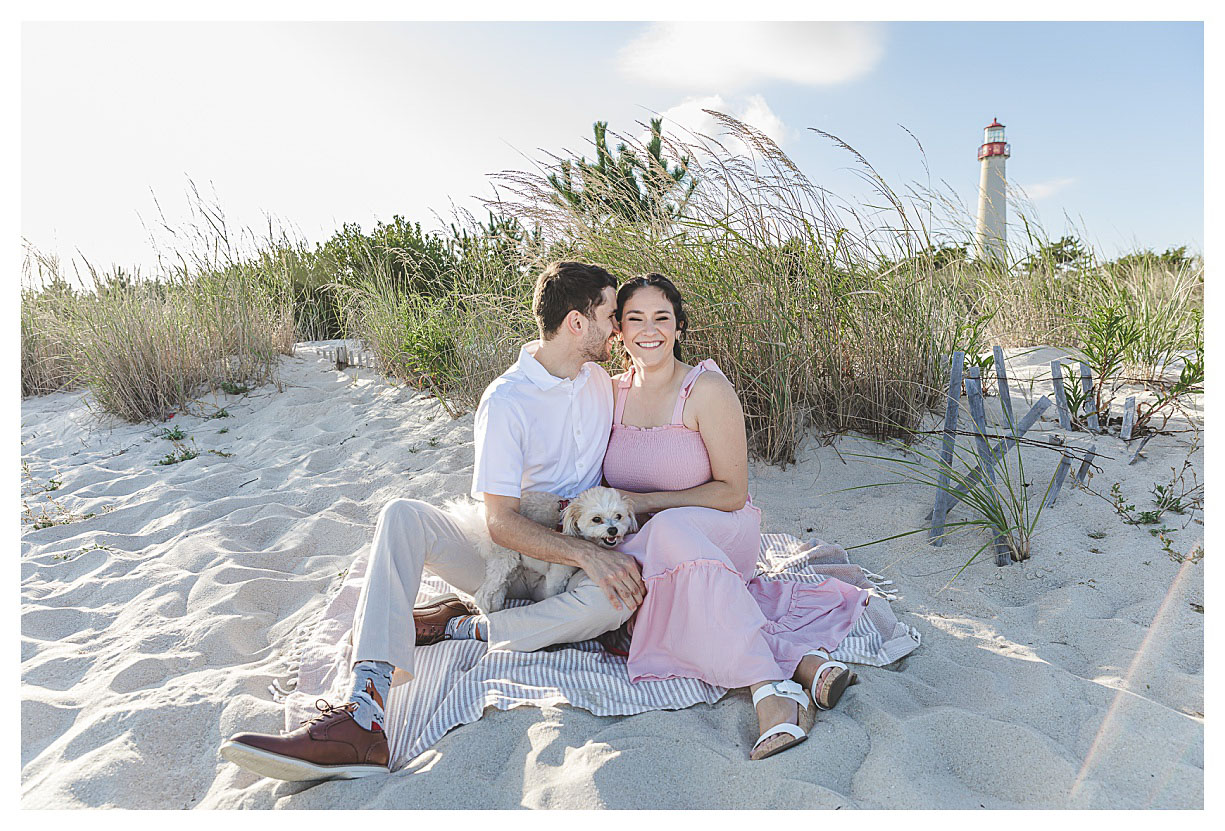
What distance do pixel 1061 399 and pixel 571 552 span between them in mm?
3303

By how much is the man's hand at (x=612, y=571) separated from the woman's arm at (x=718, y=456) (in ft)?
0.95

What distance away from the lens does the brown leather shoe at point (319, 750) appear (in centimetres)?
207

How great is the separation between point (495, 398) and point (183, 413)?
5.32 metres

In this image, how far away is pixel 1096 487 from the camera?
375cm

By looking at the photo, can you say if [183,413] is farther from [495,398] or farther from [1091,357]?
[1091,357]

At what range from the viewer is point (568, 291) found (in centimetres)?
294

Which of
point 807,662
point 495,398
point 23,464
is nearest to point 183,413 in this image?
point 23,464

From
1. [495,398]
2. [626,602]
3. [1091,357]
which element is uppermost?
[495,398]

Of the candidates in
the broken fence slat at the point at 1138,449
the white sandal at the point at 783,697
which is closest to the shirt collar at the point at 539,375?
the white sandal at the point at 783,697

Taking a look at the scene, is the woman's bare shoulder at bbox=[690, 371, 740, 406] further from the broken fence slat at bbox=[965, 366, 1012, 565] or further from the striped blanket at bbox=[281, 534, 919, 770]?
the broken fence slat at bbox=[965, 366, 1012, 565]

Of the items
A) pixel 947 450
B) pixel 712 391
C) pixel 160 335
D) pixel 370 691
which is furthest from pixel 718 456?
pixel 160 335

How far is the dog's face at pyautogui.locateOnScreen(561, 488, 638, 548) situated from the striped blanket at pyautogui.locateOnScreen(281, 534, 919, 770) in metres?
0.49

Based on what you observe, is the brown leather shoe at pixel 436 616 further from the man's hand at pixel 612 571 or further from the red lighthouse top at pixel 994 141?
the red lighthouse top at pixel 994 141

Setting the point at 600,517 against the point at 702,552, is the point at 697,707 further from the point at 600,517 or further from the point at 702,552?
the point at 600,517
